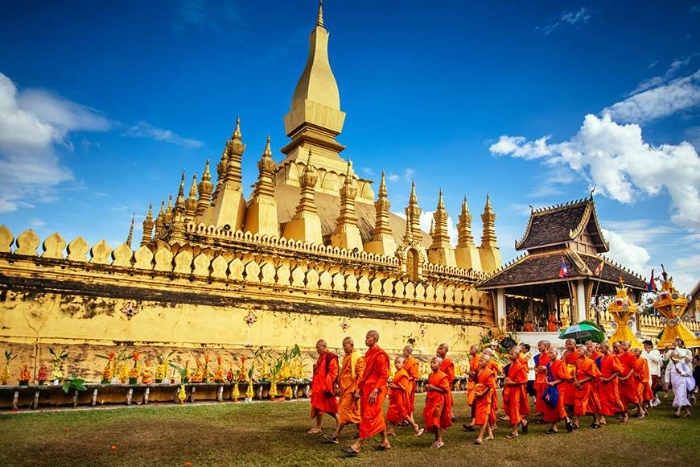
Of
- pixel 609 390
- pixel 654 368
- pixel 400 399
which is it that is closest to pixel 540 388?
pixel 609 390

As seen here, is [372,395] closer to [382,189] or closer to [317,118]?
[382,189]

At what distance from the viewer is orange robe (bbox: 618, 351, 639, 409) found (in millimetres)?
10461

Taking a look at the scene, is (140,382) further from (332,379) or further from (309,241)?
(309,241)

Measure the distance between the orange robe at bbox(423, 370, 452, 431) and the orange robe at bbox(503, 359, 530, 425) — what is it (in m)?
1.26

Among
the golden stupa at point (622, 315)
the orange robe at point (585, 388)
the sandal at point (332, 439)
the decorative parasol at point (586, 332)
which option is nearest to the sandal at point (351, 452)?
the sandal at point (332, 439)

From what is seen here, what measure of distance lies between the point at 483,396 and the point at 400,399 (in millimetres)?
1366

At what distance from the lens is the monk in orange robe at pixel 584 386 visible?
30.3ft

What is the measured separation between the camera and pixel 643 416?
1078 cm

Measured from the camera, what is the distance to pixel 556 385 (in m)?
8.88

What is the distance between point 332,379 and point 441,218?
→ 21.4 metres

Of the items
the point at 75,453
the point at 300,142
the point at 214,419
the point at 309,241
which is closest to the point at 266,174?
the point at 309,241

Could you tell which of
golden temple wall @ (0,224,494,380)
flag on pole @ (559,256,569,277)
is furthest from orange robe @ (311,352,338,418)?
flag on pole @ (559,256,569,277)

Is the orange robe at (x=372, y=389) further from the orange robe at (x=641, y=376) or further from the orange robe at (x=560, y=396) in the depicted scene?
the orange robe at (x=641, y=376)

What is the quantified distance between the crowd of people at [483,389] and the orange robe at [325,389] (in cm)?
1
